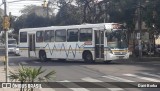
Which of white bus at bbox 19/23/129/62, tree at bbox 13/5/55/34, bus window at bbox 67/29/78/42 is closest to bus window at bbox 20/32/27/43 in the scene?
white bus at bbox 19/23/129/62

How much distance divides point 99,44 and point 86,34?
155 cm

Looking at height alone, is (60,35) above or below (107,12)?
below

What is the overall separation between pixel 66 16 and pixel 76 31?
990 inches

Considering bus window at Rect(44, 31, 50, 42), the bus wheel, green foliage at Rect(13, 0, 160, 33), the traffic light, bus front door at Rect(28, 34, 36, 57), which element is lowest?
the bus wheel

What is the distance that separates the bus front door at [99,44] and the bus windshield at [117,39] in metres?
0.54

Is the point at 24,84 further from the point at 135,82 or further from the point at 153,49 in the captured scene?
the point at 153,49

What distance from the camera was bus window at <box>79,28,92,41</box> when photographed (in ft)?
93.2

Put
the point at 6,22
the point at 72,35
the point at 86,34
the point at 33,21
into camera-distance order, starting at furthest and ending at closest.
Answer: the point at 33,21
the point at 72,35
the point at 86,34
the point at 6,22

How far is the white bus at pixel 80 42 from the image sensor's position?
2752 centimetres

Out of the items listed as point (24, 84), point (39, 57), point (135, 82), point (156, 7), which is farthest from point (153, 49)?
point (24, 84)

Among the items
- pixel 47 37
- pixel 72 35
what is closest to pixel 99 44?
pixel 72 35

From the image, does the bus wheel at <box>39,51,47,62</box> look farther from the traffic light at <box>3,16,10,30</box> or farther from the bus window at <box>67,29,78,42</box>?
the traffic light at <box>3,16,10,30</box>

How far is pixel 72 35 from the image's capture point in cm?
2991

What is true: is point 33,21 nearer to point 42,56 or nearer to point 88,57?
point 42,56
